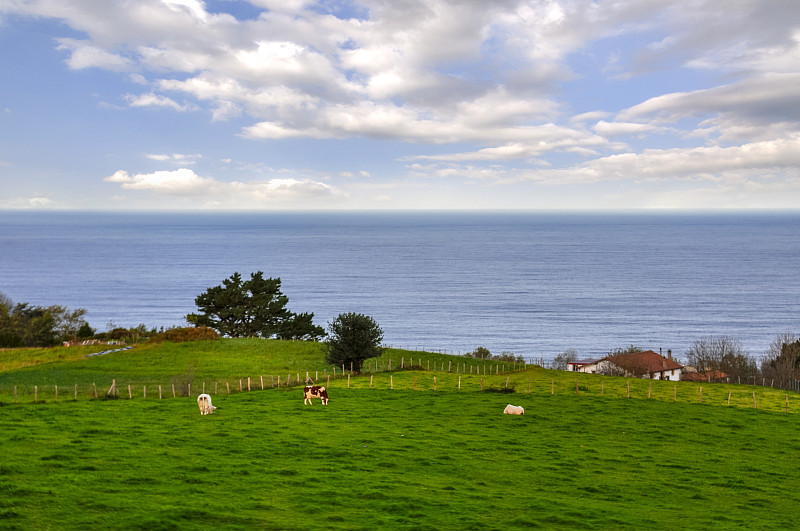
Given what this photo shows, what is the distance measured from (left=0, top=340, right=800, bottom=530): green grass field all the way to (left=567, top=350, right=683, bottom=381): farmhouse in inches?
1627

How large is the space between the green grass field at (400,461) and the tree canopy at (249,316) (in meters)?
50.3

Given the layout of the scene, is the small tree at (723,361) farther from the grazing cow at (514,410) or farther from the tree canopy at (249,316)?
the tree canopy at (249,316)

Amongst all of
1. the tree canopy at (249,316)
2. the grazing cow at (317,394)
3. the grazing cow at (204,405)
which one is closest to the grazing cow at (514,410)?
the grazing cow at (317,394)

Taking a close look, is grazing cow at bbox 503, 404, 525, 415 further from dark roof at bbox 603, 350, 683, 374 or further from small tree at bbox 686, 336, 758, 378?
small tree at bbox 686, 336, 758, 378

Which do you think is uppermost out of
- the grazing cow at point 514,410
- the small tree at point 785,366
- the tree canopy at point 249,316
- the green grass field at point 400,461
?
the tree canopy at point 249,316

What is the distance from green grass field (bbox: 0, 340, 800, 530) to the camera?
59.5 ft

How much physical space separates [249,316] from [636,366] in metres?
64.7

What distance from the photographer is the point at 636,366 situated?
309 ft

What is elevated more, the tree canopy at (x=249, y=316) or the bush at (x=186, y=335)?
the tree canopy at (x=249, y=316)

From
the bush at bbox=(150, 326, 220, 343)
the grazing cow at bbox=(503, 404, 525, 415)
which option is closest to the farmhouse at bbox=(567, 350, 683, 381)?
the bush at bbox=(150, 326, 220, 343)

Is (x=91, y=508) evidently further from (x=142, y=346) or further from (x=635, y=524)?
(x=142, y=346)

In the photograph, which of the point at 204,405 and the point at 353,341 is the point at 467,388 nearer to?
the point at 353,341

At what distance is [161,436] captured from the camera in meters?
29.5

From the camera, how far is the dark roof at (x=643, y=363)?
93.6 m
